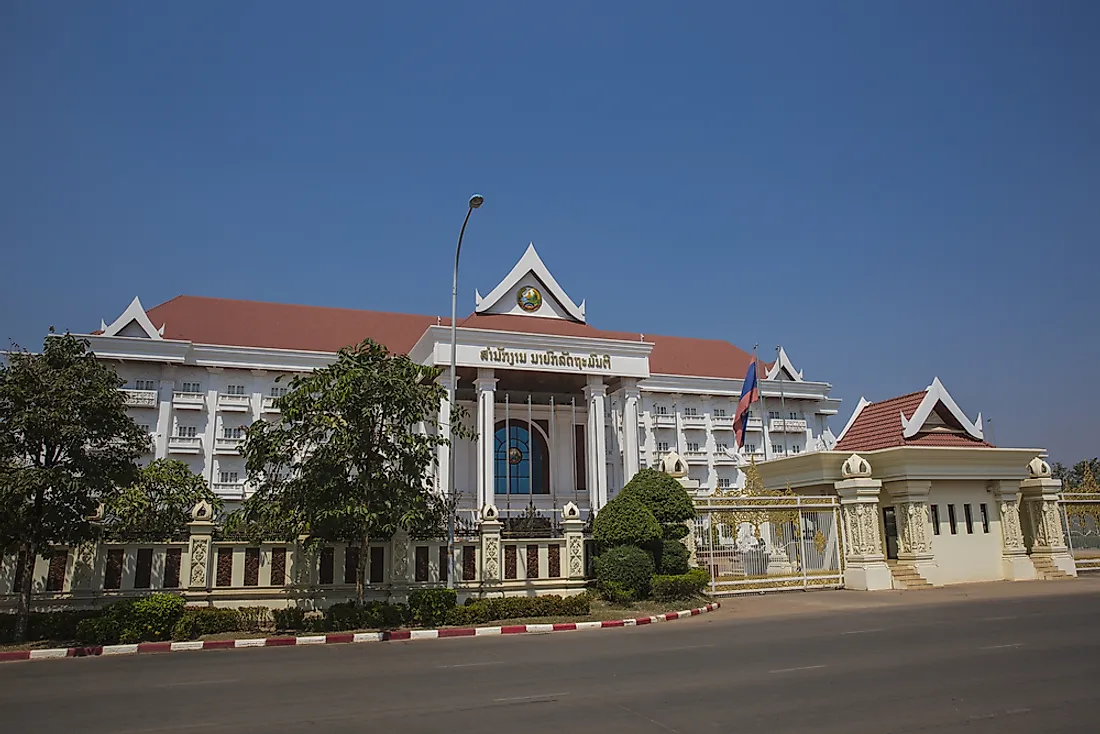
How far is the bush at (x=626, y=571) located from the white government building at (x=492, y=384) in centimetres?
1243

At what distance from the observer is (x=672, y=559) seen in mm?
17516

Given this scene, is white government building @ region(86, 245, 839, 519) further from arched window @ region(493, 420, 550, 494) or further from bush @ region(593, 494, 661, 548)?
bush @ region(593, 494, 661, 548)

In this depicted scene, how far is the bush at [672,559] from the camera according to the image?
1752 centimetres

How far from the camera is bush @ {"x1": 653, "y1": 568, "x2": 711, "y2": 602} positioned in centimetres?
1691

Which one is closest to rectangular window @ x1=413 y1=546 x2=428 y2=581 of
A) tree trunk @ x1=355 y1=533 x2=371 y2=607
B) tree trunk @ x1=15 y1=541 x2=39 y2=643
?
tree trunk @ x1=355 y1=533 x2=371 y2=607

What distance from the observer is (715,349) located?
165ft

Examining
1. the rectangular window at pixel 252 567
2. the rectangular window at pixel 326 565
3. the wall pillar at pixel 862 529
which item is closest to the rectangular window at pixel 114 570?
the rectangular window at pixel 252 567

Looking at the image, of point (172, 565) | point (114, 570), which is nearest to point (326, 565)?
point (172, 565)

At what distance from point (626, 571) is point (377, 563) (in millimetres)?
5284

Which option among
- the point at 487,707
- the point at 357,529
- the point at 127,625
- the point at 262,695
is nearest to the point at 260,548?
the point at 357,529

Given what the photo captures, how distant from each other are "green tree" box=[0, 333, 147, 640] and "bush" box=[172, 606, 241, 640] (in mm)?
2340

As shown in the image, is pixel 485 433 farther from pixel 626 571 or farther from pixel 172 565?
pixel 172 565

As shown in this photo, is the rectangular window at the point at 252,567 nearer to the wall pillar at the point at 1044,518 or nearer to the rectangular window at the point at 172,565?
the rectangular window at the point at 172,565

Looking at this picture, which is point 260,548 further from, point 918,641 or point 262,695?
point 918,641
